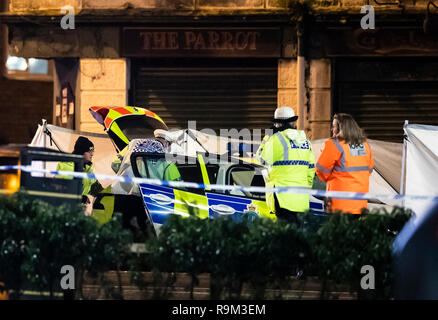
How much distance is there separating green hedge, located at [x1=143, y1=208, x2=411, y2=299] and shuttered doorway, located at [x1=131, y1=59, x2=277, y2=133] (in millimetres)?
9787

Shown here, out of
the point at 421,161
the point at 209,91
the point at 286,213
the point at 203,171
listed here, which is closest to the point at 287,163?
the point at 286,213

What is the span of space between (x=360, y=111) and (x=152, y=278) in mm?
10355

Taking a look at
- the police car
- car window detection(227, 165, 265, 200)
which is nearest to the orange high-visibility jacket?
the police car

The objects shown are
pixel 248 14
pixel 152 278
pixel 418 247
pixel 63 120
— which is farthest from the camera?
pixel 63 120

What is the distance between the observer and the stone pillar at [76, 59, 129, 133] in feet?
52.4

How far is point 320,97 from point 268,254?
9764 mm

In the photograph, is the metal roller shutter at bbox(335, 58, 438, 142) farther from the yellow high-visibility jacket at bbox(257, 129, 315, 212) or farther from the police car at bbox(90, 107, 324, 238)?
the yellow high-visibility jacket at bbox(257, 129, 315, 212)

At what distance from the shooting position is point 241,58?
15906 mm

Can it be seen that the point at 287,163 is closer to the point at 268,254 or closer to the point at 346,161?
the point at 346,161

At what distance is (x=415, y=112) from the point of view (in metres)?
15.9

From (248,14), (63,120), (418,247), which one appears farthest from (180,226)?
(63,120)
